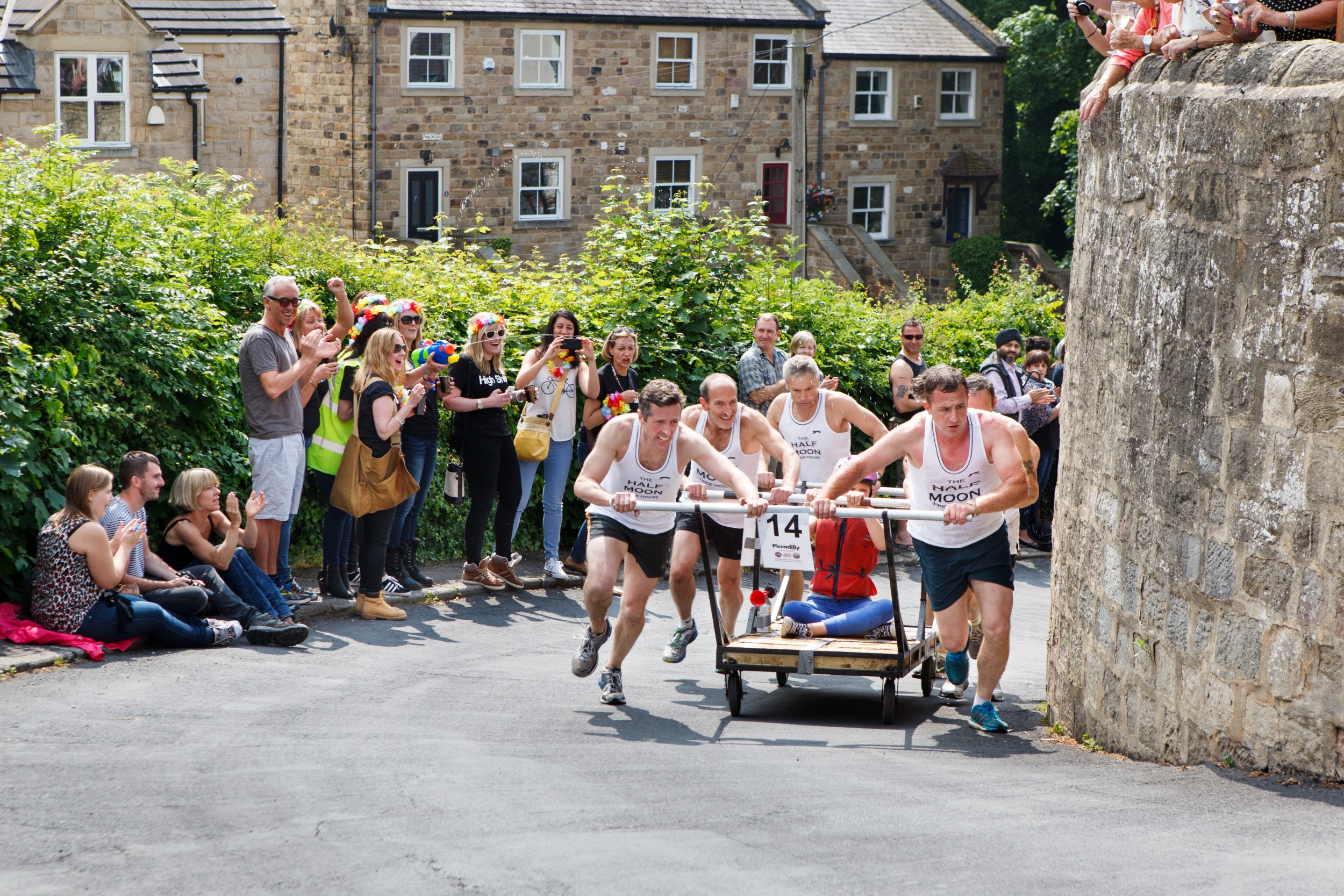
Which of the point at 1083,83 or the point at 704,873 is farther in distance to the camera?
the point at 1083,83

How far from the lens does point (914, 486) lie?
8000 mm

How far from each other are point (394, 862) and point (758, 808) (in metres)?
1.55

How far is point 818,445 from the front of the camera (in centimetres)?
997

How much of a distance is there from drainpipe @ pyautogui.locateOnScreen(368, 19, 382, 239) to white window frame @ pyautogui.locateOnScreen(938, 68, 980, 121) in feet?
49.9

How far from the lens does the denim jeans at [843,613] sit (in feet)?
27.8

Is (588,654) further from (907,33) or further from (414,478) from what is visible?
(907,33)

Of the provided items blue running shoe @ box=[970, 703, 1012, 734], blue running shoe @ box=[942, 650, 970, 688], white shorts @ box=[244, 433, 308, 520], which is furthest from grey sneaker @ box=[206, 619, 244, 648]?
blue running shoe @ box=[970, 703, 1012, 734]

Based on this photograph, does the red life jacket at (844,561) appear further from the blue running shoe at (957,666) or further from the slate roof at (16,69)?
the slate roof at (16,69)

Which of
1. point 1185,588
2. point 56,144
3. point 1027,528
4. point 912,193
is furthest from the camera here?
point 912,193

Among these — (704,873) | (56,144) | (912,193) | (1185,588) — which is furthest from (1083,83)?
(704,873)

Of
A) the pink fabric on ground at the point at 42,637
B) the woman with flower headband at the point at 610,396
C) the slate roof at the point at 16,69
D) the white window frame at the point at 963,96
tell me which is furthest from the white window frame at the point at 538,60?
the pink fabric on ground at the point at 42,637

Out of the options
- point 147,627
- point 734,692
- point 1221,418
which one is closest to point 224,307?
point 147,627

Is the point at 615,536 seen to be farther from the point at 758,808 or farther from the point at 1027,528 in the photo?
the point at 1027,528

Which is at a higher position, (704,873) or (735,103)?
(735,103)
